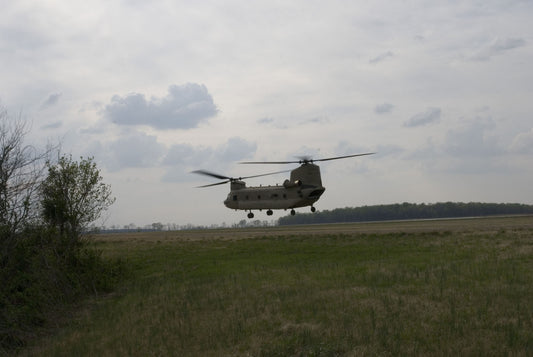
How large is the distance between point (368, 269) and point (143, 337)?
13.7 m

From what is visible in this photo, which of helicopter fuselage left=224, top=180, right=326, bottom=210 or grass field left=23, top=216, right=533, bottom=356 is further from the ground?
helicopter fuselage left=224, top=180, right=326, bottom=210

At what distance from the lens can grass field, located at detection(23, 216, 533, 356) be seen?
17.3 metres

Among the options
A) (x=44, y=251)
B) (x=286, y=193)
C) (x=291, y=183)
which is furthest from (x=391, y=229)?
(x=44, y=251)

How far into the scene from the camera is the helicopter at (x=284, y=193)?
4912 cm

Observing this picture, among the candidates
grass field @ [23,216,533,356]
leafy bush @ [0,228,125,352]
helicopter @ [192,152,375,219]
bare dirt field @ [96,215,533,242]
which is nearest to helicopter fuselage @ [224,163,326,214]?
helicopter @ [192,152,375,219]

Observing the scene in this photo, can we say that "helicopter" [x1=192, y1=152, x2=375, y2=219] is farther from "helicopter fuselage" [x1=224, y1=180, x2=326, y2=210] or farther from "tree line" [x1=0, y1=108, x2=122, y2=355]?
"tree line" [x1=0, y1=108, x2=122, y2=355]

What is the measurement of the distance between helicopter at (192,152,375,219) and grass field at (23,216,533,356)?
1413 centimetres

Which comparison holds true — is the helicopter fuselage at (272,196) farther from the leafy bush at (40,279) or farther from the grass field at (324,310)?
the leafy bush at (40,279)

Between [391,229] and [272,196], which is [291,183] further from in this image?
[391,229]

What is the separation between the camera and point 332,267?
30766 mm

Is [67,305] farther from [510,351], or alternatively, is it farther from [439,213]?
[439,213]

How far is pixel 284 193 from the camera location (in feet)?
165

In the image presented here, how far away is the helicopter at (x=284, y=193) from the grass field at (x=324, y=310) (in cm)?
1413

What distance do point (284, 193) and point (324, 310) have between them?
2943 centimetres
